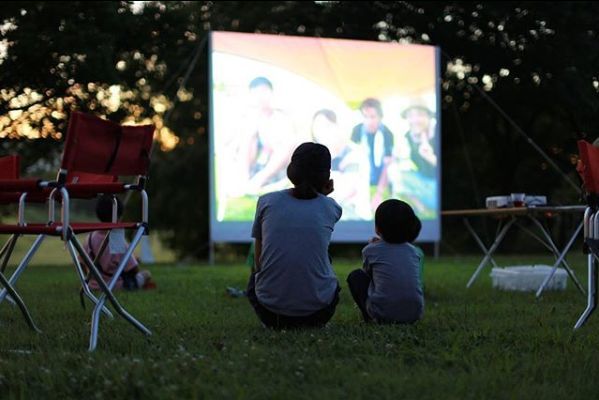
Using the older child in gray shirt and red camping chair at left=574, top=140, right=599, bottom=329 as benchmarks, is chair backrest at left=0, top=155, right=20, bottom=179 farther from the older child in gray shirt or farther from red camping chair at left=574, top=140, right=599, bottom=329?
red camping chair at left=574, top=140, right=599, bottom=329

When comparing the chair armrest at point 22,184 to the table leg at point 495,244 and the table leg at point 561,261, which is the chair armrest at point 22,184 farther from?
the table leg at point 495,244

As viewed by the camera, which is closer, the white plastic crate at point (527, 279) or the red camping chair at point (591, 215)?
the red camping chair at point (591, 215)

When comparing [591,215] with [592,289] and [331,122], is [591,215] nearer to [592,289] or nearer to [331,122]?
[592,289]

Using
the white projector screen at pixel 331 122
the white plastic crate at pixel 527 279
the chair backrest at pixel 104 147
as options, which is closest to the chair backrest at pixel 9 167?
the chair backrest at pixel 104 147

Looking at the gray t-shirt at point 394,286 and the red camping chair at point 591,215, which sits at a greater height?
the red camping chair at point 591,215

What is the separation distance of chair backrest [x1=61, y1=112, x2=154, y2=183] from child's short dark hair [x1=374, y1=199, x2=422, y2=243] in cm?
103

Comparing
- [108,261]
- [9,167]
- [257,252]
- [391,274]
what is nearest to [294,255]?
[257,252]

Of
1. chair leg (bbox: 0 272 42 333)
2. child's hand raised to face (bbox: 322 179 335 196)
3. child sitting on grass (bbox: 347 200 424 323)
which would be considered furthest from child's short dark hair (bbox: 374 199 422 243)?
chair leg (bbox: 0 272 42 333)

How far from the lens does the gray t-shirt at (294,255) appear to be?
2891mm

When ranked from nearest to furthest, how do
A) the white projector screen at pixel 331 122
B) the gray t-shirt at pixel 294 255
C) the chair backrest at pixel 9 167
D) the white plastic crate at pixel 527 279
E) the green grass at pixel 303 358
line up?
the green grass at pixel 303 358 < the gray t-shirt at pixel 294 255 < the chair backrest at pixel 9 167 < the white plastic crate at pixel 527 279 < the white projector screen at pixel 331 122

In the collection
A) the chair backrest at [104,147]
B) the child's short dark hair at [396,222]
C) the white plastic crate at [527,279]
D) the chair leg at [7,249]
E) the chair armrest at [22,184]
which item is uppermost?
the chair backrest at [104,147]

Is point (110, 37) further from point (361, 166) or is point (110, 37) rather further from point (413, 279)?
point (413, 279)

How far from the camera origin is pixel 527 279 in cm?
505

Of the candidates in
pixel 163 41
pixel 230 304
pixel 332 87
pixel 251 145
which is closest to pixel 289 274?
pixel 230 304
